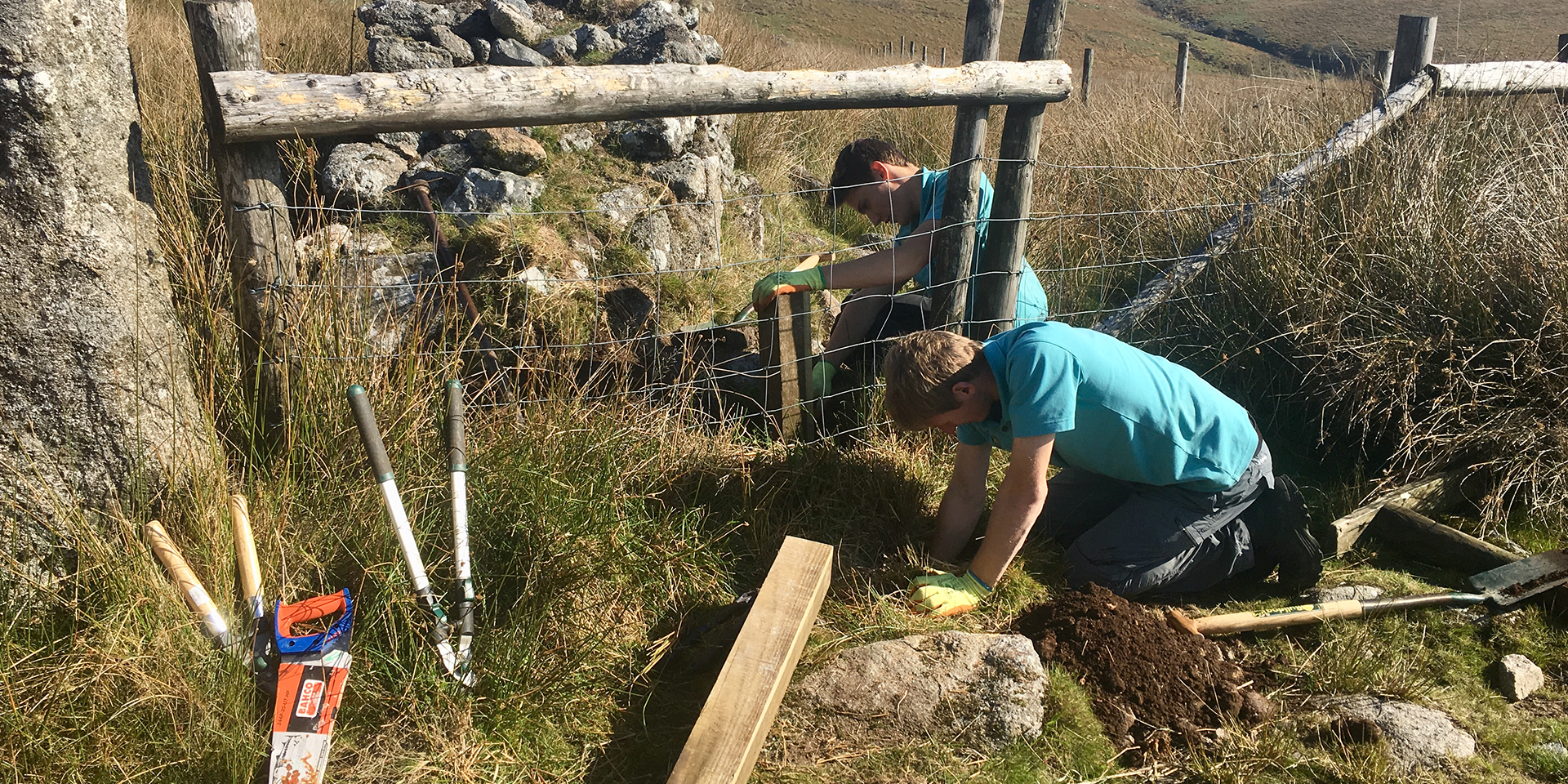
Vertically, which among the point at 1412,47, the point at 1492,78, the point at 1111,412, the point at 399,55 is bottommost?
the point at 1111,412

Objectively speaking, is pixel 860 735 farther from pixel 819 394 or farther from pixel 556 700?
pixel 819 394

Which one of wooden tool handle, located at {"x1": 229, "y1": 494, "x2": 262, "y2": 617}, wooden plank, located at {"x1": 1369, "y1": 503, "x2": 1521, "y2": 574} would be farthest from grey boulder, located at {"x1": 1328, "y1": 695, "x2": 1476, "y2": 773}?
wooden tool handle, located at {"x1": 229, "y1": 494, "x2": 262, "y2": 617}

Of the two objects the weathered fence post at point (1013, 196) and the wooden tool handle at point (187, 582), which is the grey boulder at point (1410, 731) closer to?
the weathered fence post at point (1013, 196)

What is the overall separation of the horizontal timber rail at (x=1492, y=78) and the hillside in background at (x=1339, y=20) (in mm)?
41229

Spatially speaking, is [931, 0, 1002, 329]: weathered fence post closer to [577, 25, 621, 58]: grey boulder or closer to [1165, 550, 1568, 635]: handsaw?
[1165, 550, 1568, 635]: handsaw

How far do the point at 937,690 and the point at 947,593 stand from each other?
45 cm

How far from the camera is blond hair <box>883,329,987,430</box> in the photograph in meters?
2.80

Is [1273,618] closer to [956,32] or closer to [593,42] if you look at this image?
[593,42]

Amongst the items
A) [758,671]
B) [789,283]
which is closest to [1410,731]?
[758,671]

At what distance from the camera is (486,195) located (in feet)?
17.4

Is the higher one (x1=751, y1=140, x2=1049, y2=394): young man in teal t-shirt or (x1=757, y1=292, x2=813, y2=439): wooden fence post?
(x1=751, y1=140, x2=1049, y2=394): young man in teal t-shirt

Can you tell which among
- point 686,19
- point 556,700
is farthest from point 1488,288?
point 686,19

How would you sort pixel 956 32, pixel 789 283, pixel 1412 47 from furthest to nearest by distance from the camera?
1. pixel 956 32
2. pixel 1412 47
3. pixel 789 283

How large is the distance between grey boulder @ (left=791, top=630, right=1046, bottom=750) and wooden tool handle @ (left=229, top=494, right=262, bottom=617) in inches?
52.8
